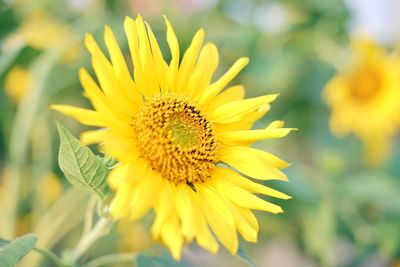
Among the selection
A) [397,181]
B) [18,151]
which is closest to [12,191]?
[18,151]

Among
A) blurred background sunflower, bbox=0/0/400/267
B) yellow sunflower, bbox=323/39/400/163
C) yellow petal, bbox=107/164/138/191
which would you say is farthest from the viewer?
yellow sunflower, bbox=323/39/400/163

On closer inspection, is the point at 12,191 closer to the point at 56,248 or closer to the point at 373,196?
the point at 56,248

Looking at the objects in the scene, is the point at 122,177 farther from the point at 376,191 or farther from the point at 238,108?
the point at 376,191

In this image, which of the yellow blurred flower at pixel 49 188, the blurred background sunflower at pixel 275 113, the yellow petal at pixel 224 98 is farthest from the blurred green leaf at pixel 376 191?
the yellow petal at pixel 224 98

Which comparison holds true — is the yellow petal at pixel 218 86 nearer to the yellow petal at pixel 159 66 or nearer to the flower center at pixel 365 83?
the yellow petal at pixel 159 66

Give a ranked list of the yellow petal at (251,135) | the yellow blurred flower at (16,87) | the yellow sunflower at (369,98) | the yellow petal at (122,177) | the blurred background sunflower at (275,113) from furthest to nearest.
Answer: the yellow sunflower at (369,98) → the yellow blurred flower at (16,87) → the blurred background sunflower at (275,113) → the yellow petal at (251,135) → the yellow petal at (122,177)

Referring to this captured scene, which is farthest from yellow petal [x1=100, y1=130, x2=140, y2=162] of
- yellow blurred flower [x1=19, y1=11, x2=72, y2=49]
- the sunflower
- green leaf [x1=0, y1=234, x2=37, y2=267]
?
yellow blurred flower [x1=19, y1=11, x2=72, y2=49]

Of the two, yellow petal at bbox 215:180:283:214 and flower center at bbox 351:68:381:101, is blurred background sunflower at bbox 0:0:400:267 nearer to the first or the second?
flower center at bbox 351:68:381:101
